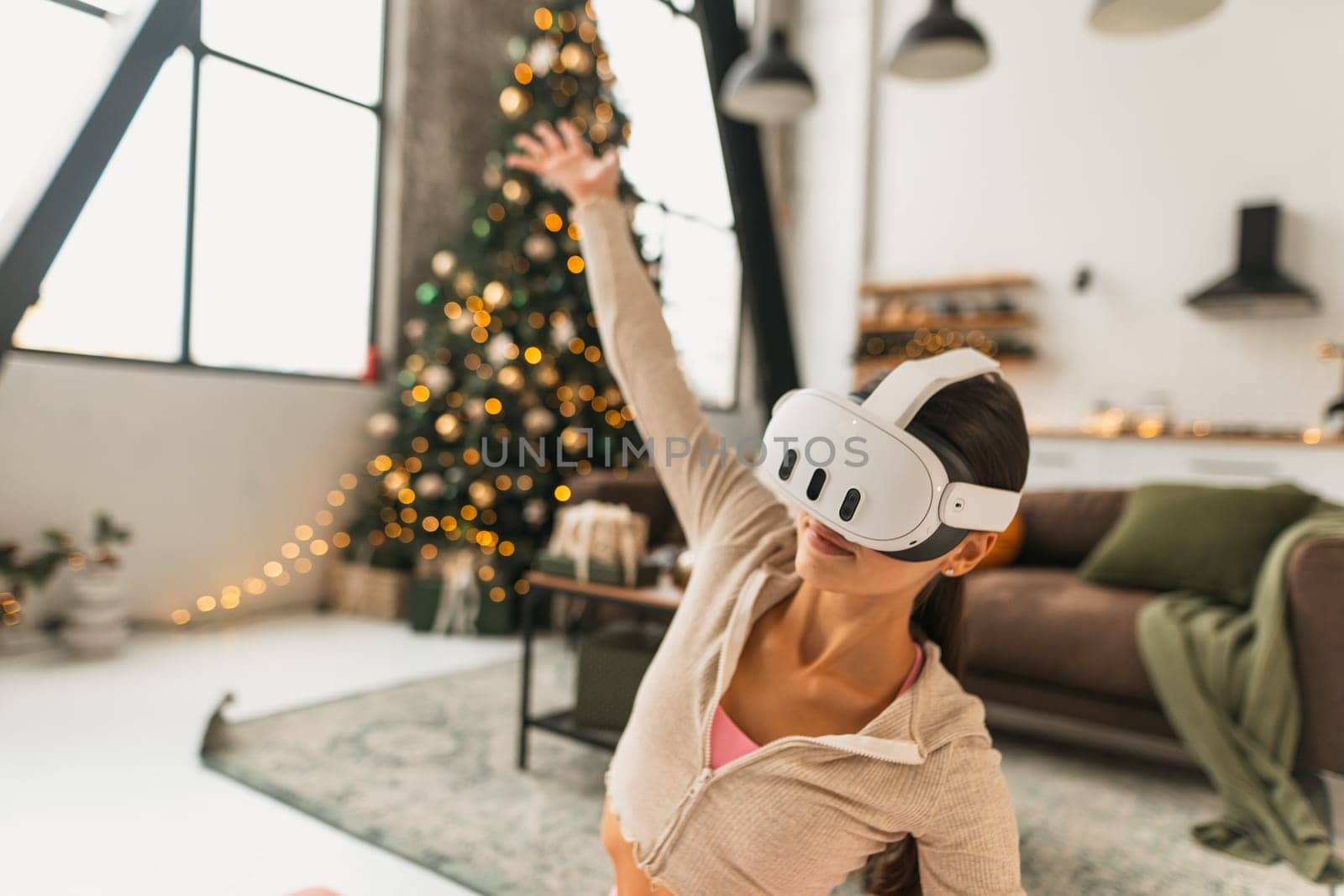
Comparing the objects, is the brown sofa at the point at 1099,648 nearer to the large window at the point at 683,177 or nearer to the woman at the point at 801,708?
the woman at the point at 801,708

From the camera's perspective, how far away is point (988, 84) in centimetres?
643

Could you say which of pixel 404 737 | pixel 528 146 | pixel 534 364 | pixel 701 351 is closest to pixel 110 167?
pixel 534 364

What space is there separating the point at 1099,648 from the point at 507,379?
2542mm

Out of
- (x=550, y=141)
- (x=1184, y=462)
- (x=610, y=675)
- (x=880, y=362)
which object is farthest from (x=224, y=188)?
(x=1184, y=462)

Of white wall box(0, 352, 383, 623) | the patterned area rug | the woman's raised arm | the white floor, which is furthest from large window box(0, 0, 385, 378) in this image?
the woman's raised arm

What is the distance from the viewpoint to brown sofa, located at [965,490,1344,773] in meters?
2.15

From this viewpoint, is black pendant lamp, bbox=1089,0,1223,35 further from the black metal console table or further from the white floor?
the white floor

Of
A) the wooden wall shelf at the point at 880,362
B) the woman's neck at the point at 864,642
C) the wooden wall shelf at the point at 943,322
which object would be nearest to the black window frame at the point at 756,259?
the wooden wall shelf at the point at 880,362

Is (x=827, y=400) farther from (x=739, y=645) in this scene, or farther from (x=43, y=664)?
(x=43, y=664)

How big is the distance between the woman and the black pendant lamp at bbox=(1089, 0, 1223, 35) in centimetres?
272

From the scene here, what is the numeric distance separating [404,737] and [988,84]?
5.86 m

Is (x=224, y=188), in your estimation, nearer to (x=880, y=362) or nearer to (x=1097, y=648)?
(x=1097, y=648)

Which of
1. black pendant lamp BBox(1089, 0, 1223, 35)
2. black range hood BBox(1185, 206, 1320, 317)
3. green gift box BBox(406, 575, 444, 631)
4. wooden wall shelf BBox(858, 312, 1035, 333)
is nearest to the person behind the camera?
black pendant lamp BBox(1089, 0, 1223, 35)

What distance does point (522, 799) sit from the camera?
2.12 metres
